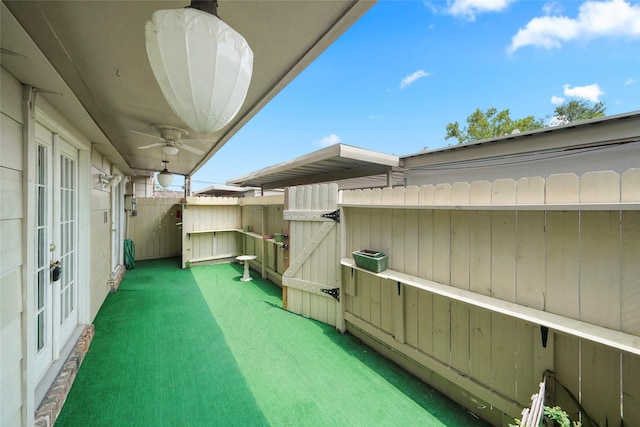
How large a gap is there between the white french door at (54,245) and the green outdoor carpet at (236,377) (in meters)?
0.46

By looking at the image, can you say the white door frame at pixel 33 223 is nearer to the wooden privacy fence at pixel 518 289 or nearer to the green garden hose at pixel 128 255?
the wooden privacy fence at pixel 518 289

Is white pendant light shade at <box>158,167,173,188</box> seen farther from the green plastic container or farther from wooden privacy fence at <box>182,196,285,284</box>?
the green plastic container

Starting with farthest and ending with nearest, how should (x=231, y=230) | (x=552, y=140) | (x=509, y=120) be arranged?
(x=509, y=120) → (x=231, y=230) → (x=552, y=140)

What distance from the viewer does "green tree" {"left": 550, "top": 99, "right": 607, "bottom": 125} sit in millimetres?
11422

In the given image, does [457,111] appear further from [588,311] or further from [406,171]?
[588,311]

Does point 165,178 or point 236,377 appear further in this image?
point 165,178

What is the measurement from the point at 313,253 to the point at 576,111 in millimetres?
16904

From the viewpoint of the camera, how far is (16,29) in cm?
104

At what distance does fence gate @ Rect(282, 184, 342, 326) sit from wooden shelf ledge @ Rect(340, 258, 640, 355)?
50.4 inches

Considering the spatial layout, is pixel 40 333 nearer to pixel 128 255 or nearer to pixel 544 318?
pixel 544 318

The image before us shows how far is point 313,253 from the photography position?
11.5 feet

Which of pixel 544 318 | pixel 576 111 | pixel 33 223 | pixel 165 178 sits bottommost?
pixel 544 318

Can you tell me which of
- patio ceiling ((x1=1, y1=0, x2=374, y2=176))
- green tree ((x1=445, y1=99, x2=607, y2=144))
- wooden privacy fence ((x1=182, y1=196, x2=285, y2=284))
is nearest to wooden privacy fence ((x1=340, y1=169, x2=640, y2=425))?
patio ceiling ((x1=1, y1=0, x2=374, y2=176))

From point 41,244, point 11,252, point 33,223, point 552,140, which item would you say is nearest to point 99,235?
point 41,244
